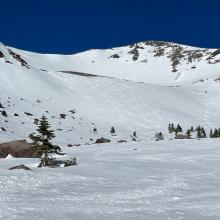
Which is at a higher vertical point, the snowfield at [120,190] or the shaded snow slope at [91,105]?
the shaded snow slope at [91,105]

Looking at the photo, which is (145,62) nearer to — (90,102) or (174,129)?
(90,102)

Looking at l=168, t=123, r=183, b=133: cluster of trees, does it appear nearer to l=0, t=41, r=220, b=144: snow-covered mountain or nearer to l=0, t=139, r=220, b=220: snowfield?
l=0, t=41, r=220, b=144: snow-covered mountain

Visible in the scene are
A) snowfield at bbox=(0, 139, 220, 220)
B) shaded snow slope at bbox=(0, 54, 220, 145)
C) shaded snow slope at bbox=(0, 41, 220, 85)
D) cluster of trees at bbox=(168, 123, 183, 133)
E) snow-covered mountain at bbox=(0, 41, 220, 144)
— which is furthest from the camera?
shaded snow slope at bbox=(0, 41, 220, 85)

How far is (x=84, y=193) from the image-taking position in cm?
1255

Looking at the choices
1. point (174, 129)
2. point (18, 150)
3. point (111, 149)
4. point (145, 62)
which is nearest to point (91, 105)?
point (174, 129)

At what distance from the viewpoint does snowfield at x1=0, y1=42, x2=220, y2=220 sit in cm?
1073

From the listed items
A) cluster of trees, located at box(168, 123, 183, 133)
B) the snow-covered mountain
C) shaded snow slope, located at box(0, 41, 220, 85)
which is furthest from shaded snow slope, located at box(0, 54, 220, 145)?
shaded snow slope, located at box(0, 41, 220, 85)

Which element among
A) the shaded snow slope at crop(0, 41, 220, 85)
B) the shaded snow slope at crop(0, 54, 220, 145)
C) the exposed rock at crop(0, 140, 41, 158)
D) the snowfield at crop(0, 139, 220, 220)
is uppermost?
the shaded snow slope at crop(0, 41, 220, 85)

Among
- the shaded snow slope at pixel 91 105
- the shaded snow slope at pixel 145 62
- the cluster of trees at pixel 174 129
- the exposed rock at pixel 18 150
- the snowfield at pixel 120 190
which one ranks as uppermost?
the shaded snow slope at pixel 145 62

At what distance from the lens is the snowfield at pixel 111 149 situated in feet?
35.2

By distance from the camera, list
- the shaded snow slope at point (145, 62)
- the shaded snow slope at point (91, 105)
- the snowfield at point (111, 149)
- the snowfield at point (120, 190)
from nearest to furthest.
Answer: the snowfield at point (120, 190)
the snowfield at point (111, 149)
the shaded snow slope at point (91, 105)
the shaded snow slope at point (145, 62)

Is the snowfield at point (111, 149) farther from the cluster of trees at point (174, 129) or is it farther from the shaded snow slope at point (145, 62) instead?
the shaded snow slope at point (145, 62)

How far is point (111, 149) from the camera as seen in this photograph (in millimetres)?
27578

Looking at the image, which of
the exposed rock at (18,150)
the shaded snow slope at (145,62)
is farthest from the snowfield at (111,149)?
the shaded snow slope at (145,62)
